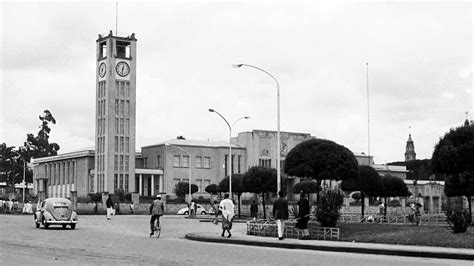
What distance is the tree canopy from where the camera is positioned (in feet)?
115

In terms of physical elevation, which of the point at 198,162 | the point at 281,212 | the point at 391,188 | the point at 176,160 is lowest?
the point at 281,212

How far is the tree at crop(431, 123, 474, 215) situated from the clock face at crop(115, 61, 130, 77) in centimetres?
6253

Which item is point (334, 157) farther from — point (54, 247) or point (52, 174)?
point (52, 174)

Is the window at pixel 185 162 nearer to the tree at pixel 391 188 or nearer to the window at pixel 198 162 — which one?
the window at pixel 198 162

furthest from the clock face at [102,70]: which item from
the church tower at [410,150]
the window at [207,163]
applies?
the church tower at [410,150]

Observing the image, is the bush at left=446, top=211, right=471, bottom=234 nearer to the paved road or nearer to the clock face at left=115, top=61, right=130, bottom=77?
the paved road

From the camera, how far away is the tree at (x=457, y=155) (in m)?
35.6

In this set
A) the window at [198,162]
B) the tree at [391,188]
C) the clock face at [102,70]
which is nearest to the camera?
the tree at [391,188]

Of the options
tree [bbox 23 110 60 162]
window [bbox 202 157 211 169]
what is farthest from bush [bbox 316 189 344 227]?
tree [bbox 23 110 60 162]

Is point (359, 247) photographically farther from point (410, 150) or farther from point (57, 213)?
point (410, 150)

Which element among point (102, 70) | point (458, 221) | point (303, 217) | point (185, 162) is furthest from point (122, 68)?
point (458, 221)

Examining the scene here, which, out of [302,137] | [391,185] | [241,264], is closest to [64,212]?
[241,264]

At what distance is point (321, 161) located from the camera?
3500 centimetres

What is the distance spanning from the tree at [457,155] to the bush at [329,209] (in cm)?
1071
